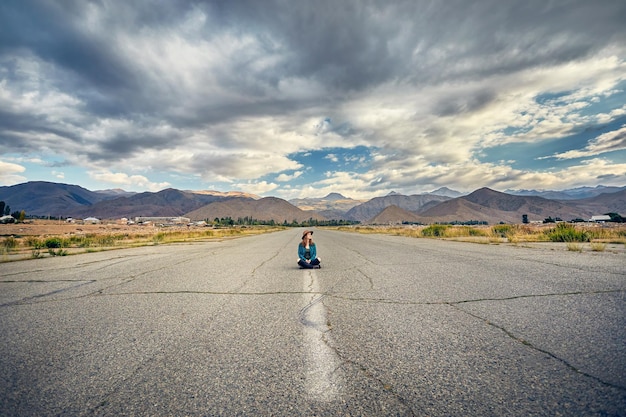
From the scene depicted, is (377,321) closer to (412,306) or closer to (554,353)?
(412,306)

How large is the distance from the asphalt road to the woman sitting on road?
296cm

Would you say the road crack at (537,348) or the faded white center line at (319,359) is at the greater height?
the road crack at (537,348)

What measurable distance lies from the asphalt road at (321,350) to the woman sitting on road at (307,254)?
2955mm

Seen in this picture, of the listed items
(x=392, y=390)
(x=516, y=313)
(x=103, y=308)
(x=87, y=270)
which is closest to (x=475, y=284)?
(x=516, y=313)

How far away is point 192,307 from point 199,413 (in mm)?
3079

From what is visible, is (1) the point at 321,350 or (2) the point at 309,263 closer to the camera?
(1) the point at 321,350

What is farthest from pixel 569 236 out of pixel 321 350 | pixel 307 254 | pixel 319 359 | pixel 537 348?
pixel 319 359

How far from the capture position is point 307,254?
975 centimetres

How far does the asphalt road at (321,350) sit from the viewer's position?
7.46 feet

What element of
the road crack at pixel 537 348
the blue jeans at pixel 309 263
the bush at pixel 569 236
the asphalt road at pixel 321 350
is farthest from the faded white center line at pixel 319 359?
the bush at pixel 569 236

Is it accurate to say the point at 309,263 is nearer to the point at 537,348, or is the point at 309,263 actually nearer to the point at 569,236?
the point at 537,348

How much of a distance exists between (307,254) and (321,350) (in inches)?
258

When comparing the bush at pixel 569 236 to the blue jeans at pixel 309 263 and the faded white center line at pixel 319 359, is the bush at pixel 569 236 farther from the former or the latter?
the faded white center line at pixel 319 359

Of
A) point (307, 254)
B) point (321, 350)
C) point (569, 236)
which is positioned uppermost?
point (569, 236)
